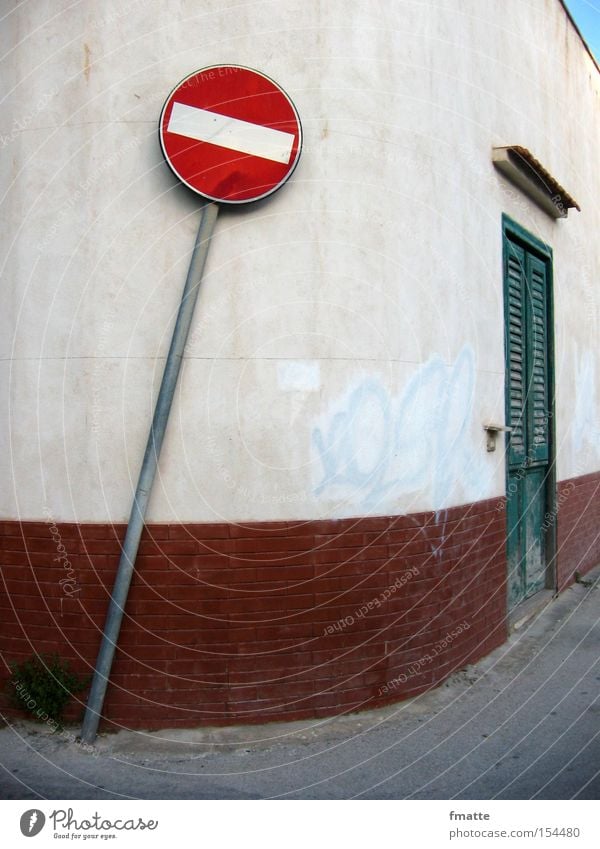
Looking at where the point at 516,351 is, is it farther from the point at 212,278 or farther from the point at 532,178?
the point at 212,278

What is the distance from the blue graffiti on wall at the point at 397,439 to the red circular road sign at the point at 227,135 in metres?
1.31

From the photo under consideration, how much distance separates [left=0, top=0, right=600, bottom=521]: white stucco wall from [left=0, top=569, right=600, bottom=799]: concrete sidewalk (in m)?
1.20

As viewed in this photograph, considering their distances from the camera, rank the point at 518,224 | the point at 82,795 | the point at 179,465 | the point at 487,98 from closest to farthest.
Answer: the point at 82,795 → the point at 179,465 → the point at 487,98 → the point at 518,224

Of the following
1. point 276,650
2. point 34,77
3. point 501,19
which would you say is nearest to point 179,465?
point 276,650

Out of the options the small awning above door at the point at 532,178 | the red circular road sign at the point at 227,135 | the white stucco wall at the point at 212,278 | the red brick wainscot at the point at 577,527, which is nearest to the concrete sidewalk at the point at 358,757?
the white stucco wall at the point at 212,278

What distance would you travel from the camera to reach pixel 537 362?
8164mm

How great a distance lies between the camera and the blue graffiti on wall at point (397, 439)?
4.98 metres

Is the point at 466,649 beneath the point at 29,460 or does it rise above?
beneath

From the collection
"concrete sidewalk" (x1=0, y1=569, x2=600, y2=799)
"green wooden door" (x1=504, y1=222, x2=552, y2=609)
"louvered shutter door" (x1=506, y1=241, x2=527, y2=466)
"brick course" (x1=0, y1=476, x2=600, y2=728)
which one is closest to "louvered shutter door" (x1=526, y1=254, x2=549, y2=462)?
"green wooden door" (x1=504, y1=222, x2=552, y2=609)

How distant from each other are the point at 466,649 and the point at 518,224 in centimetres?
362

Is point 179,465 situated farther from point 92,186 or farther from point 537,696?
point 537,696

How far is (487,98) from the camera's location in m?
6.51

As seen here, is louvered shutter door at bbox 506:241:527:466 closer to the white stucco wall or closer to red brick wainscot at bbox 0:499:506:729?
the white stucco wall

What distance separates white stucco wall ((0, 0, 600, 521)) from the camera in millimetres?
4793
